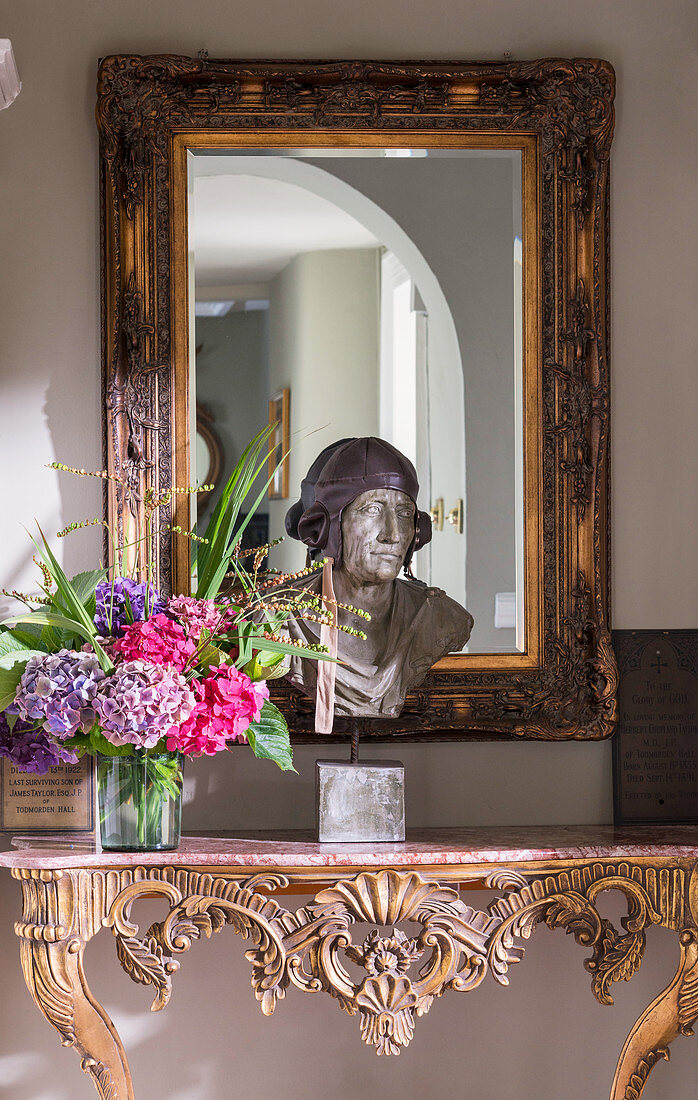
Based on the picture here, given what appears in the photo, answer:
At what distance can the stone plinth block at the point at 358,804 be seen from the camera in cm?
190

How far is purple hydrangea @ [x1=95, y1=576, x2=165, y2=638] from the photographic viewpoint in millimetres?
1765

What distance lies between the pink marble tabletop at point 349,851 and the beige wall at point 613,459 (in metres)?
0.26

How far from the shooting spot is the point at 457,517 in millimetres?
2164

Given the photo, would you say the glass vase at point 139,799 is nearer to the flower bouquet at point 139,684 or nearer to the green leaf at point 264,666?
the flower bouquet at point 139,684

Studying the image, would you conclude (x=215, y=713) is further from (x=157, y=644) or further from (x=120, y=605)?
(x=120, y=605)

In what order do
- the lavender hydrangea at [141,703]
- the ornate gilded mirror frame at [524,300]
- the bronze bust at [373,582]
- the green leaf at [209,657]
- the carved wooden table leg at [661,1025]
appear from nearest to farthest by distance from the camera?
the lavender hydrangea at [141,703]
the green leaf at [209,657]
the carved wooden table leg at [661,1025]
the bronze bust at [373,582]
the ornate gilded mirror frame at [524,300]

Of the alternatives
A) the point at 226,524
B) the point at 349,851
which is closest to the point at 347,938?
the point at 349,851

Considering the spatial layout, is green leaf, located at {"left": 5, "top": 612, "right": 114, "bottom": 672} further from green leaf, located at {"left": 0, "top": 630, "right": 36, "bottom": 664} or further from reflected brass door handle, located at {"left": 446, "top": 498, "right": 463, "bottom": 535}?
reflected brass door handle, located at {"left": 446, "top": 498, "right": 463, "bottom": 535}

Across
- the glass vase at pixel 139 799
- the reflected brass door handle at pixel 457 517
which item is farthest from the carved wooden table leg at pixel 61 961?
the reflected brass door handle at pixel 457 517

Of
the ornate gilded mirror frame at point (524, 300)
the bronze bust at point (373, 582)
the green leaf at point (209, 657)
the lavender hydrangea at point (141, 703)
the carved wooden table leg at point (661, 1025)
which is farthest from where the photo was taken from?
the ornate gilded mirror frame at point (524, 300)

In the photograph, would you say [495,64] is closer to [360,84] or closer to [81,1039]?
[360,84]

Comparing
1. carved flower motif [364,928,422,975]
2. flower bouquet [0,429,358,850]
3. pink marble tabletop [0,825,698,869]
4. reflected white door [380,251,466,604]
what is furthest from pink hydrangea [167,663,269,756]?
reflected white door [380,251,466,604]

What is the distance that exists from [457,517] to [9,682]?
96 cm

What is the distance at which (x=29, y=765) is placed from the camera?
1749 millimetres
